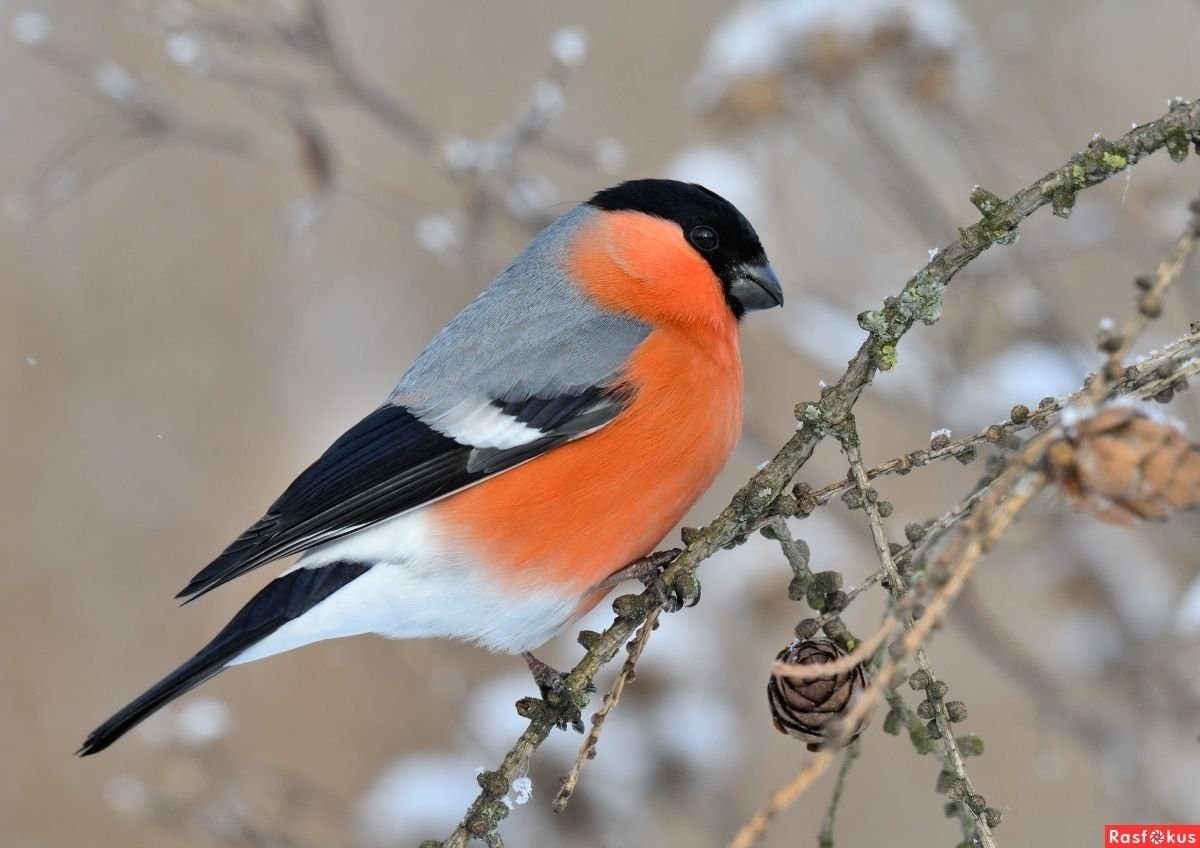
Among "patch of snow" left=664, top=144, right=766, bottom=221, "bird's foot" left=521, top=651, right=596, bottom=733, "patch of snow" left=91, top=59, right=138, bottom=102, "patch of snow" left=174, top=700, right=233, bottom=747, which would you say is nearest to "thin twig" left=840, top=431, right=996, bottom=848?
"bird's foot" left=521, top=651, right=596, bottom=733

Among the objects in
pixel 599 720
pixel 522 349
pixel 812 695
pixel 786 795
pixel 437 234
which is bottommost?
pixel 786 795

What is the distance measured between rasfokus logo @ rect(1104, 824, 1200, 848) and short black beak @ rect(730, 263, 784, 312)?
1.17m

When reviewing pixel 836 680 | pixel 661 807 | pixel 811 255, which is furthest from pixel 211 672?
A: pixel 811 255

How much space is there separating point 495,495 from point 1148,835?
1198mm

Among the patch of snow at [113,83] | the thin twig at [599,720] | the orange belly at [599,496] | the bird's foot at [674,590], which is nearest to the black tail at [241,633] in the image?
the orange belly at [599,496]

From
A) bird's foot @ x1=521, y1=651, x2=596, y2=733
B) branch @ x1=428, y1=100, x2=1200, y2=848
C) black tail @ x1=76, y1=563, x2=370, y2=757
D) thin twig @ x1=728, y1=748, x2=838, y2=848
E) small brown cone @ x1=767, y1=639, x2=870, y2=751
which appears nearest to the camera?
thin twig @ x1=728, y1=748, x2=838, y2=848

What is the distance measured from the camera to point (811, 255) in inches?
126

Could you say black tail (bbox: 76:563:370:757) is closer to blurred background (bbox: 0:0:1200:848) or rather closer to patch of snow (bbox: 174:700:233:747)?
patch of snow (bbox: 174:700:233:747)

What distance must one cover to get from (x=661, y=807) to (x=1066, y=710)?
2.78ft

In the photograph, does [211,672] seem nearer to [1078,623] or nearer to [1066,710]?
[1066,710]

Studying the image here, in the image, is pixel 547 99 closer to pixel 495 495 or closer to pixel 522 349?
pixel 522 349

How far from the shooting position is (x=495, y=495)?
2145 millimetres

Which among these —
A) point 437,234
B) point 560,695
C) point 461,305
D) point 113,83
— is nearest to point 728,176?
point 437,234

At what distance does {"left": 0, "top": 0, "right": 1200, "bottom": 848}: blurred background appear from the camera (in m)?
2.37
